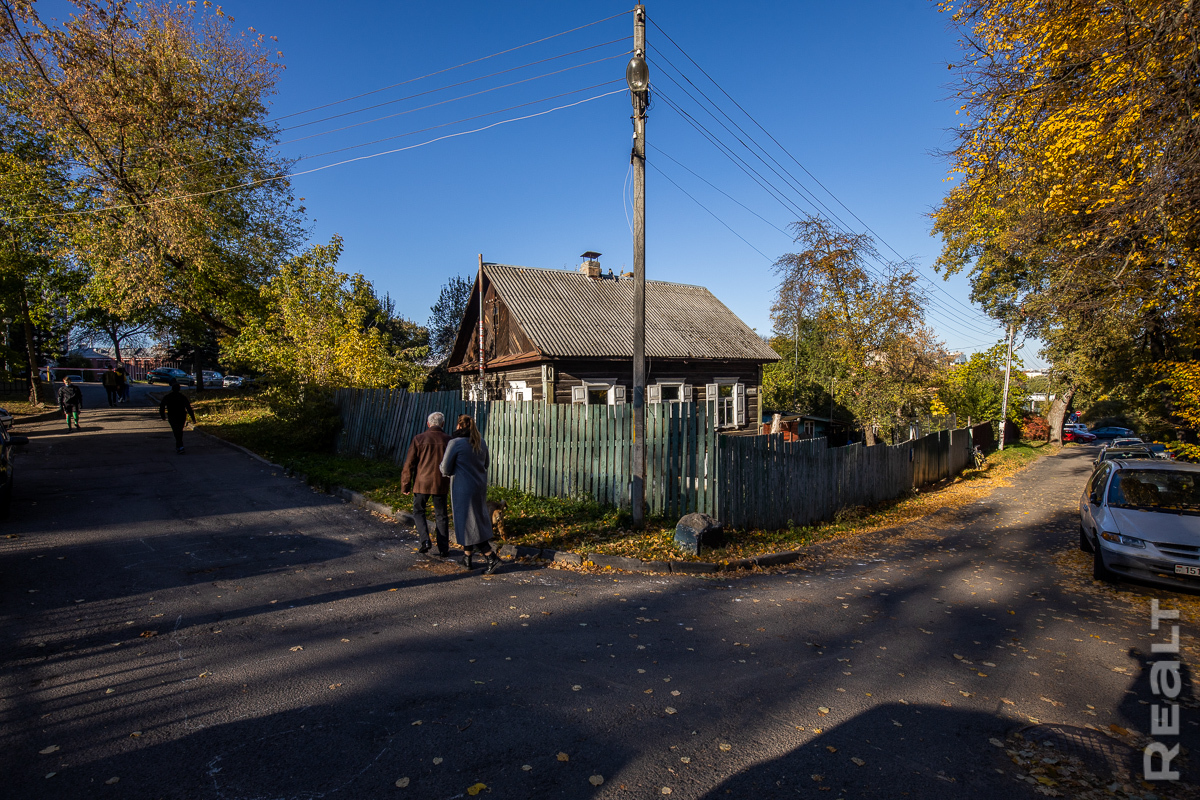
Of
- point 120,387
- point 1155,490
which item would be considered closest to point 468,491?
point 1155,490

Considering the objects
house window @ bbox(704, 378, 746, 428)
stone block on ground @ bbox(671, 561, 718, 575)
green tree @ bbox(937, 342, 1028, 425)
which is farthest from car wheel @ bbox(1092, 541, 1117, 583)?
green tree @ bbox(937, 342, 1028, 425)

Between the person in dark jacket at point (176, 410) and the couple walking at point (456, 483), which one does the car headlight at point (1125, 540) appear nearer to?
the couple walking at point (456, 483)

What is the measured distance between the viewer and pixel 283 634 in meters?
5.05

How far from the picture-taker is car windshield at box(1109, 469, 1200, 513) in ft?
25.1

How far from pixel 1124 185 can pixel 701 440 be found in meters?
6.46

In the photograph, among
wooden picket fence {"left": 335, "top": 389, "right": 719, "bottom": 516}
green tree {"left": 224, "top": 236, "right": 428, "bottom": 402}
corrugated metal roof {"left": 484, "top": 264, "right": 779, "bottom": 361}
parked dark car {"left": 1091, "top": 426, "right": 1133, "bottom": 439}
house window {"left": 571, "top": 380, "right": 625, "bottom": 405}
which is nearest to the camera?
wooden picket fence {"left": 335, "top": 389, "right": 719, "bottom": 516}

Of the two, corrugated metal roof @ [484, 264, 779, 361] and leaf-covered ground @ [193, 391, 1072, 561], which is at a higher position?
corrugated metal roof @ [484, 264, 779, 361]

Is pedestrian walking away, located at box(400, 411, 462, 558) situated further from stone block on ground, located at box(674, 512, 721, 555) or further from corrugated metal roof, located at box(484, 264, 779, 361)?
corrugated metal roof, located at box(484, 264, 779, 361)

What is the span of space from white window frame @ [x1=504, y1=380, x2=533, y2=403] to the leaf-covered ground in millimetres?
6318

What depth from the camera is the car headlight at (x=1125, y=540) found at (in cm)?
722

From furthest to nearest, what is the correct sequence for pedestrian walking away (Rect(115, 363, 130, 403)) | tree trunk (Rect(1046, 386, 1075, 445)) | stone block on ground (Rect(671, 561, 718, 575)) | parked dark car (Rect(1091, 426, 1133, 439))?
parked dark car (Rect(1091, 426, 1133, 439)) → tree trunk (Rect(1046, 386, 1075, 445)) → pedestrian walking away (Rect(115, 363, 130, 403)) → stone block on ground (Rect(671, 561, 718, 575))

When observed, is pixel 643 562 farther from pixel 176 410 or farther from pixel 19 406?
pixel 19 406

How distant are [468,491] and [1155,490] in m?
9.29

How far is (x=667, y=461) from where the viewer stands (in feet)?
31.4
